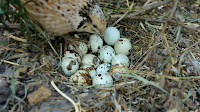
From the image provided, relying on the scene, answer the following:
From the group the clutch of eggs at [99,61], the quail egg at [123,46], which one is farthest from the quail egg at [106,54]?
the quail egg at [123,46]

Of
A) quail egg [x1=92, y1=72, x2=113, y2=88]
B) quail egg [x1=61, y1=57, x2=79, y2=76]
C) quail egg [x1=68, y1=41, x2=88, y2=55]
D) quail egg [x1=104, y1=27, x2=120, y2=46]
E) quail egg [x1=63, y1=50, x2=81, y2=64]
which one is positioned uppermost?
quail egg [x1=104, y1=27, x2=120, y2=46]

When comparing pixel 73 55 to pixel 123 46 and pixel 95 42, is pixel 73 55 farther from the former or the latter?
pixel 123 46

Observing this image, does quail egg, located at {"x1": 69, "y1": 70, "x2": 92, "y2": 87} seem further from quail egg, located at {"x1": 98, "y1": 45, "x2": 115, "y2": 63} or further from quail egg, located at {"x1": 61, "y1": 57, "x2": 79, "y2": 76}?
quail egg, located at {"x1": 98, "y1": 45, "x2": 115, "y2": 63}

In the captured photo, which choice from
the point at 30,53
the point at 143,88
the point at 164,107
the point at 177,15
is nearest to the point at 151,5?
the point at 177,15

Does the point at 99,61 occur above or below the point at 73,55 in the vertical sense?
below

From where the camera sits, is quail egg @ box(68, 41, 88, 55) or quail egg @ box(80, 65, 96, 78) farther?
quail egg @ box(68, 41, 88, 55)

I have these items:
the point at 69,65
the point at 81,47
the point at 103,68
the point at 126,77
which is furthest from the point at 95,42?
the point at 126,77

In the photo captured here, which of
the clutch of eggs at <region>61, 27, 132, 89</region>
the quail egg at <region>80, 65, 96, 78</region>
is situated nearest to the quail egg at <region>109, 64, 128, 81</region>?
the clutch of eggs at <region>61, 27, 132, 89</region>

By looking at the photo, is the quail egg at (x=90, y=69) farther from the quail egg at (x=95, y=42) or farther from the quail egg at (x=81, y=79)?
the quail egg at (x=95, y=42)
